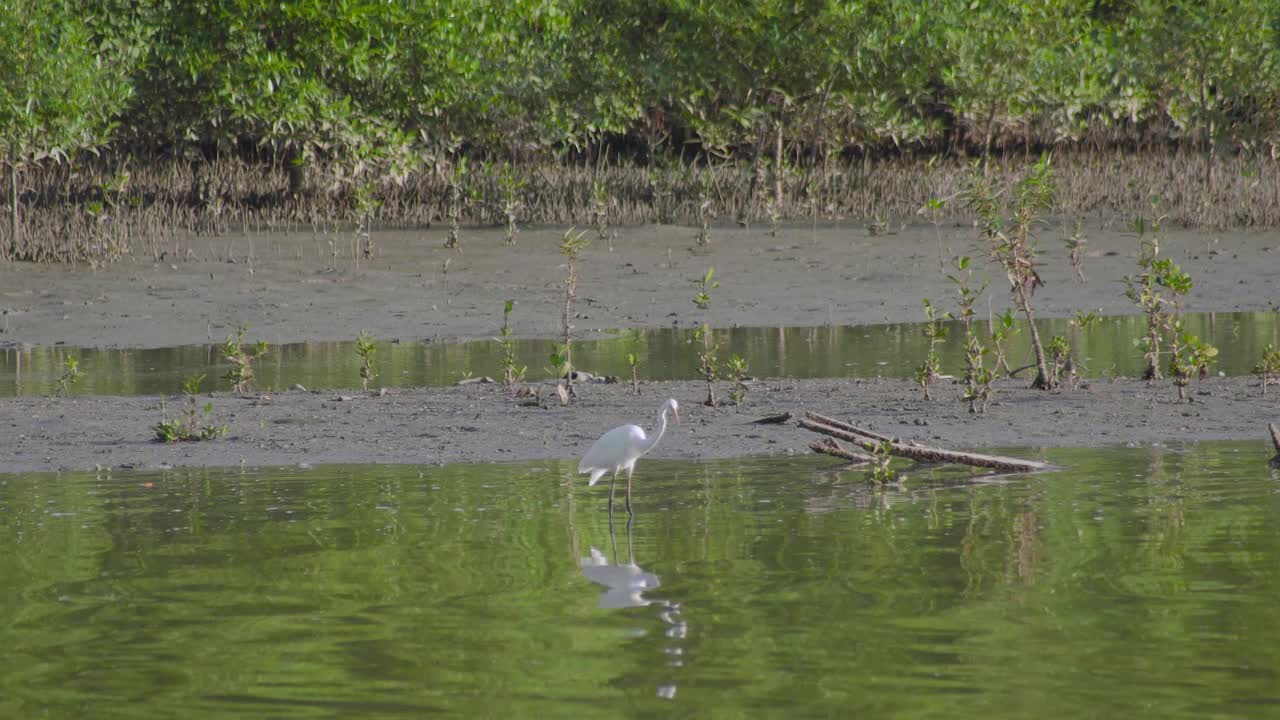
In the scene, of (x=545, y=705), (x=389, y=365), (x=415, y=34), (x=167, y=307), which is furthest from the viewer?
(x=415, y=34)

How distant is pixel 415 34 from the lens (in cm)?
2397

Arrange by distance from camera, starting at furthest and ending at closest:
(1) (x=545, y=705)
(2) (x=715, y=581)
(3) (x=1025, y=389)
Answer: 1. (3) (x=1025, y=389)
2. (2) (x=715, y=581)
3. (1) (x=545, y=705)

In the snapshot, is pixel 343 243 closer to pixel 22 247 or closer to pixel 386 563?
pixel 22 247

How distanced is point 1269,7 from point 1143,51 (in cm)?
204

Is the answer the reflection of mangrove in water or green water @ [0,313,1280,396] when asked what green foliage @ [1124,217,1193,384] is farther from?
the reflection of mangrove in water

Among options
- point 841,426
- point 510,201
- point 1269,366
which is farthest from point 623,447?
point 510,201

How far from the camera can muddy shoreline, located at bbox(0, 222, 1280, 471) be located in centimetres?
1035

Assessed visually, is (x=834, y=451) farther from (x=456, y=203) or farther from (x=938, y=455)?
(x=456, y=203)

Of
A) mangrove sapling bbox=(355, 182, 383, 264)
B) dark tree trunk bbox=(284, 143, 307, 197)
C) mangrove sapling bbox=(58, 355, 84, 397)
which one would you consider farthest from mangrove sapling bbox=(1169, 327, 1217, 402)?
dark tree trunk bbox=(284, 143, 307, 197)

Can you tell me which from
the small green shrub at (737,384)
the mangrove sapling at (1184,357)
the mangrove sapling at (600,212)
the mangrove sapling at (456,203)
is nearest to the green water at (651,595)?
the mangrove sapling at (1184,357)

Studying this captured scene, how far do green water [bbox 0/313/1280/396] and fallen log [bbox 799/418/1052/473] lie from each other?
4.53m

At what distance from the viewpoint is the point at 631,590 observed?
248 inches

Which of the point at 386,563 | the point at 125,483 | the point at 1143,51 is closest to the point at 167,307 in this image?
the point at 125,483

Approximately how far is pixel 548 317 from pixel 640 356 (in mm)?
3135
